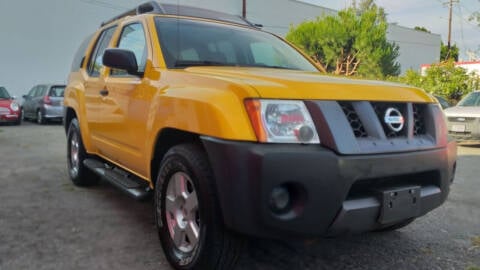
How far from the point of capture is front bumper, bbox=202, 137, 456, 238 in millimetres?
2188

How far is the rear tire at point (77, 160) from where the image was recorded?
5.04 metres

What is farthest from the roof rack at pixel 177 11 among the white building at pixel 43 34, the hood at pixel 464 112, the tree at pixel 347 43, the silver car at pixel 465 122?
the tree at pixel 347 43

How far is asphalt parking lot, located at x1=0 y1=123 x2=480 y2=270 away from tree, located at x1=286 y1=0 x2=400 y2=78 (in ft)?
80.4

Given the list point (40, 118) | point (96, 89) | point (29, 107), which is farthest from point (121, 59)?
point (29, 107)

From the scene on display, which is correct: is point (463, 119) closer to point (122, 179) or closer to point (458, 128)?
point (458, 128)

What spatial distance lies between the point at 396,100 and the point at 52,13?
69.7 ft

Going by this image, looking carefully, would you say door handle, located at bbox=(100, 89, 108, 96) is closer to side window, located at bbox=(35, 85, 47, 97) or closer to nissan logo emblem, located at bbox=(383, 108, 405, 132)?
nissan logo emblem, located at bbox=(383, 108, 405, 132)

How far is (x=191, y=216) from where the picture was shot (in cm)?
272

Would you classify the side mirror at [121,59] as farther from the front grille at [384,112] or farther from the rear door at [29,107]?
the rear door at [29,107]

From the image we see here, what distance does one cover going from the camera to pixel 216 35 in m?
3.77

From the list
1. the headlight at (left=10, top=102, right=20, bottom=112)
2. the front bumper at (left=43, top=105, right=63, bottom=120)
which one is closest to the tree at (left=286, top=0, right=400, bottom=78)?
the front bumper at (left=43, top=105, right=63, bottom=120)

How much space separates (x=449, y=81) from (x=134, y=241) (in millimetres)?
18266

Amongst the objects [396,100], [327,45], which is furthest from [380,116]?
[327,45]

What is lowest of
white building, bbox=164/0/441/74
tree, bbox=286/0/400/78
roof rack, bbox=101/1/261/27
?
roof rack, bbox=101/1/261/27
